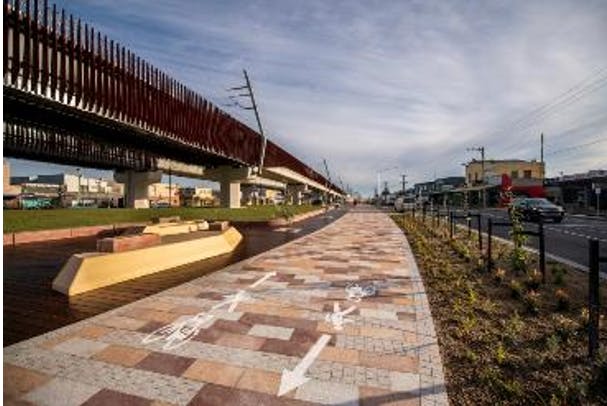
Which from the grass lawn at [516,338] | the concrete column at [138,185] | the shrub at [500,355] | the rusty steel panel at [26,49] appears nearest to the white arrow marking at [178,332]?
the grass lawn at [516,338]

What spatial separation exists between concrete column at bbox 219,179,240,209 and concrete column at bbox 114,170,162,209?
5.24 m

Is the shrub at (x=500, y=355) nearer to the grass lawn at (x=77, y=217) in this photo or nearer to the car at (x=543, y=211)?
the grass lawn at (x=77, y=217)

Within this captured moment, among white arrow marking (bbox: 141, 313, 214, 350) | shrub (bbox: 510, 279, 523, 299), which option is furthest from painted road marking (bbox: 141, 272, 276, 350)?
shrub (bbox: 510, 279, 523, 299)

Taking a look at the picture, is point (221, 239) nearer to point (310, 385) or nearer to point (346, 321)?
point (346, 321)

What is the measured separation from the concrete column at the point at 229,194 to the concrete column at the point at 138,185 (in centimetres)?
524

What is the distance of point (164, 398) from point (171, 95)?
1883 centimetres

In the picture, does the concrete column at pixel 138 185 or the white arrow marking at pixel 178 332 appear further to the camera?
the concrete column at pixel 138 185

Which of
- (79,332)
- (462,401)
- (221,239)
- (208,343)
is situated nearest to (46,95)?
(221,239)

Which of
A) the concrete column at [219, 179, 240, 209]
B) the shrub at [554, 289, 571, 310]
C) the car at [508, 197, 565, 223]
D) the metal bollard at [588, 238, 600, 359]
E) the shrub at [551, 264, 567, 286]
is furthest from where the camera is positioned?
the concrete column at [219, 179, 240, 209]

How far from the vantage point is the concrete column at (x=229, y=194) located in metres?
36.9

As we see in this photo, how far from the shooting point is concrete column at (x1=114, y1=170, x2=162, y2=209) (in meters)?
35.7

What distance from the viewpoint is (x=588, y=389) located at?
4.50 meters

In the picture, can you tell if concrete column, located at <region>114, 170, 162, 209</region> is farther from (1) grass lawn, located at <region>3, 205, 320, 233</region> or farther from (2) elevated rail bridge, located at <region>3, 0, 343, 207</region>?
(1) grass lawn, located at <region>3, 205, 320, 233</region>

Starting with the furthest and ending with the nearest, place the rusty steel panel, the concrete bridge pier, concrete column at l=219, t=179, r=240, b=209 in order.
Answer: concrete column at l=219, t=179, r=240, b=209 < the concrete bridge pier < the rusty steel panel
